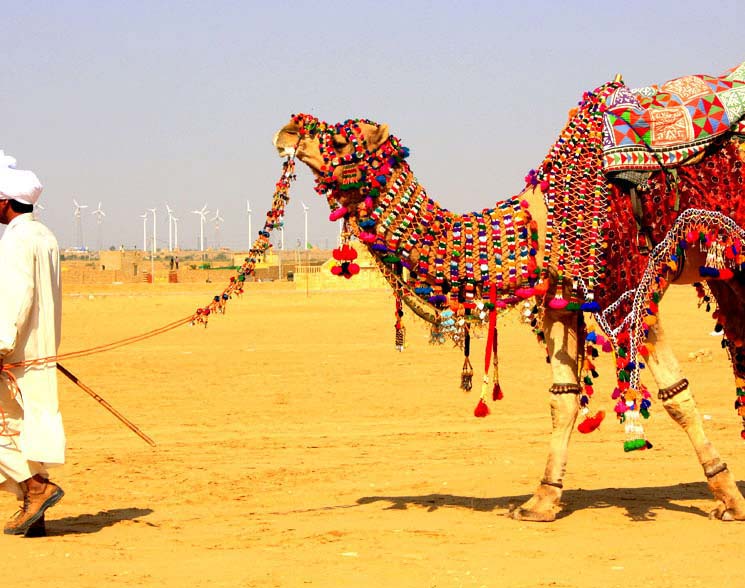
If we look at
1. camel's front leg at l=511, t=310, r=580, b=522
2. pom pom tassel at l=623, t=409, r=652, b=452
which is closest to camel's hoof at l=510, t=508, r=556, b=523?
camel's front leg at l=511, t=310, r=580, b=522

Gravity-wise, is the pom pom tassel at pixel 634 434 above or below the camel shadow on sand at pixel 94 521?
above

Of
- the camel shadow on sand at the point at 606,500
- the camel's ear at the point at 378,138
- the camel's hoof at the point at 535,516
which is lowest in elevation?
the camel shadow on sand at the point at 606,500

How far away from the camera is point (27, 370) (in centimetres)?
757

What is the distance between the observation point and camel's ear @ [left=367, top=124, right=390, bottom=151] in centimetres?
773

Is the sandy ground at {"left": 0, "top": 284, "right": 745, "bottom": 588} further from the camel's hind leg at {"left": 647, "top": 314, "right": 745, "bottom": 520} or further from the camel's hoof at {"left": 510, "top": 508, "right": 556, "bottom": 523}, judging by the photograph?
the camel's hind leg at {"left": 647, "top": 314, "right": 745, "bottom": 520}

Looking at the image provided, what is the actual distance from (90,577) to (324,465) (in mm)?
4197

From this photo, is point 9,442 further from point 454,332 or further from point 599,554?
point 599,554

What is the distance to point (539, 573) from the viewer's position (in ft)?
21.1

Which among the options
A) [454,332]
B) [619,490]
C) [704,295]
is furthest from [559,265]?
[619,490]

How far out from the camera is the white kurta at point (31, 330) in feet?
A: 24.5

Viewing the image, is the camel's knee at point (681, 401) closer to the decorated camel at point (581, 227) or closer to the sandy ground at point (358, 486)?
the decorated camel at point (581, 227)

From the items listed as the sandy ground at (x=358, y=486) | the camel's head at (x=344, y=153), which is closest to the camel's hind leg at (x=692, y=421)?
the sandy ground at (x=358, y=486)

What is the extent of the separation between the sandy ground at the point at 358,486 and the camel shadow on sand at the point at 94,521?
0.07ft

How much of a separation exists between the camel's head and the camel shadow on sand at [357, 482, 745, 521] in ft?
8.04
